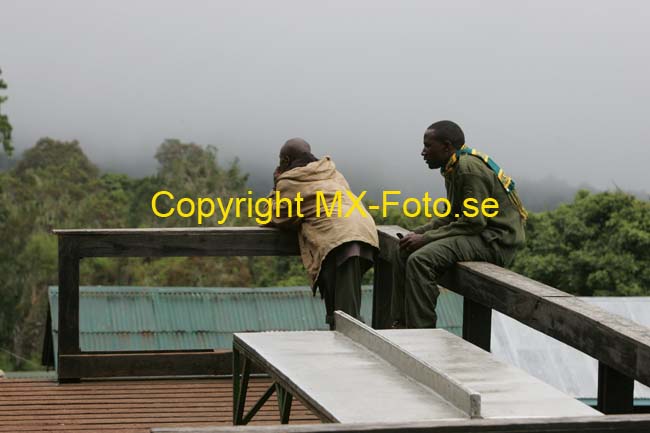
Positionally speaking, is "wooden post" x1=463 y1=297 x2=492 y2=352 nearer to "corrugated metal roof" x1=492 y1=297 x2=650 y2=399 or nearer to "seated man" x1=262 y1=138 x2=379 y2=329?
"seated man" x1=262 y1=138 x2=379 y2=329

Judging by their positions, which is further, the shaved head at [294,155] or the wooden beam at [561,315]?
the shaved head at [294,155]

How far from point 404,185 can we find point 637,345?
112 meters

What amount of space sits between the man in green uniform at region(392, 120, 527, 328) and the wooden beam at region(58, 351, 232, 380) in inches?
56.1

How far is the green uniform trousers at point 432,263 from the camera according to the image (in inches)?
223

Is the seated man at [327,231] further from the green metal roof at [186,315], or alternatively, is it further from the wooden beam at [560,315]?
the green metal roof at [186,315]

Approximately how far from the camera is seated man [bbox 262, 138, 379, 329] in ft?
20.9

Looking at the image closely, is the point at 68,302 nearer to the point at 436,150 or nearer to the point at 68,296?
the point at 68,296

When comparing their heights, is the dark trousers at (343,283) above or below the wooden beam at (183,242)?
below

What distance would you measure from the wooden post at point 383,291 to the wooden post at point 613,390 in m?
2.33

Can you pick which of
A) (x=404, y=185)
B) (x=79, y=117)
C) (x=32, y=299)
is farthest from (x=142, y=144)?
(x=32, y=299)

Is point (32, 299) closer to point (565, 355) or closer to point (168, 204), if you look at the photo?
point (168, 204)

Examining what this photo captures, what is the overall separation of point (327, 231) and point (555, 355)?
14.1 metres

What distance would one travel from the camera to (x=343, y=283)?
21.0 ft

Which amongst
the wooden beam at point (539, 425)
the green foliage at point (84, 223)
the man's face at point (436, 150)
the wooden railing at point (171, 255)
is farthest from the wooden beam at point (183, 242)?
the green foliage at point (84, 223)
